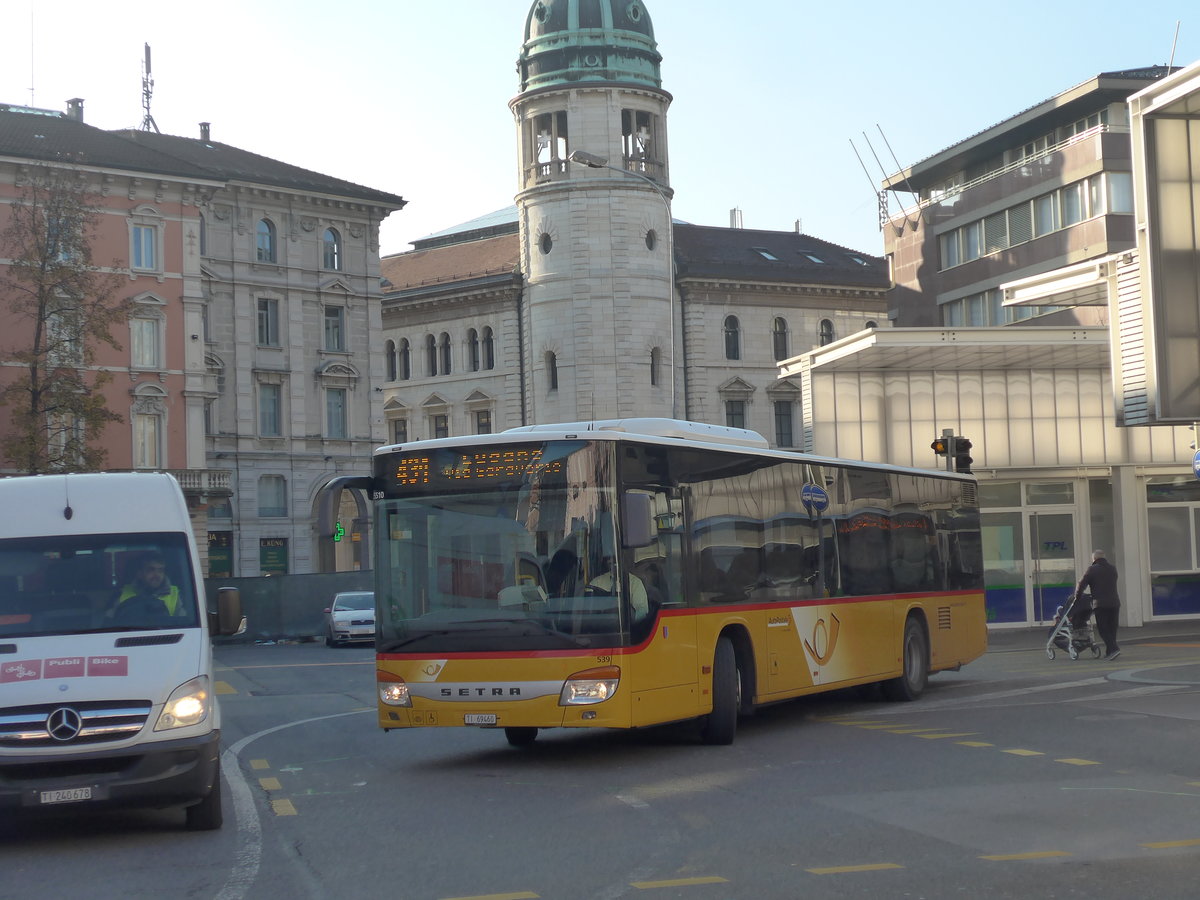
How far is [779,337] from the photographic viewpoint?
85875mm

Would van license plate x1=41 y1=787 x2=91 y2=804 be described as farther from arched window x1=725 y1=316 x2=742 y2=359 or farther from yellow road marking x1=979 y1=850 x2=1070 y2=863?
arched window x1=725 y1=316 x2=742 y2=359

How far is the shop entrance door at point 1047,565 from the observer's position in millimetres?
33031

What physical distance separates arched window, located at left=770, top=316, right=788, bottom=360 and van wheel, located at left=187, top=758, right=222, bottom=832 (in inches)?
2980

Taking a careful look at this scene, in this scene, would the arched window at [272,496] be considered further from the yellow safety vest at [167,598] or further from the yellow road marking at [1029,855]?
the yellow road marking at [1029,855]

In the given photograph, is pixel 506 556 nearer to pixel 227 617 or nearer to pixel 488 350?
pixel 227 617

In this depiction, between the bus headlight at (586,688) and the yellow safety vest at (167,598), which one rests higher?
the yellow safety vest at (167,598)

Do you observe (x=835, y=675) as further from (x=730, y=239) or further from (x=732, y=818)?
(x=730, y=239)

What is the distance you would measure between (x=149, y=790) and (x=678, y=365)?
2903 inches

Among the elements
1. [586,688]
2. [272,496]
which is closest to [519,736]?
[586,688]

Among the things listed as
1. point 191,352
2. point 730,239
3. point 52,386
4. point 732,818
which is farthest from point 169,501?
point 730,239

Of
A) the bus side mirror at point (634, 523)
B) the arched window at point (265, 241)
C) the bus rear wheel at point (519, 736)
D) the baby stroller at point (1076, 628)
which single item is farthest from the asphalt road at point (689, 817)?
the arched window at point (265, 241)

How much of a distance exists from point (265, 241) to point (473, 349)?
19013mm

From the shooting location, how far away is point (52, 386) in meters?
48.3

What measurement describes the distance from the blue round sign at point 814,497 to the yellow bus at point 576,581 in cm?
119
